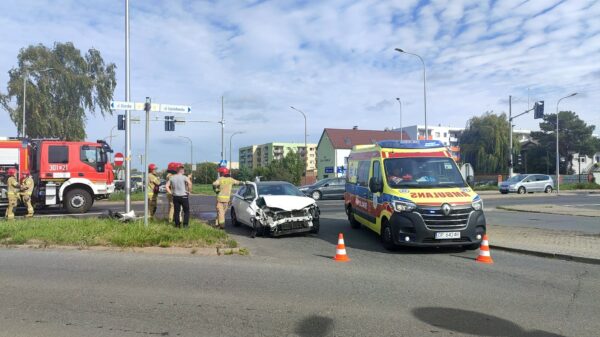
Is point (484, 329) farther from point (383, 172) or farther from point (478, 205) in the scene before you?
point (383, 172)

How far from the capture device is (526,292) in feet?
20.3

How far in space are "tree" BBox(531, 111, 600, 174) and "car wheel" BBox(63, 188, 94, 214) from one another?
252 feet

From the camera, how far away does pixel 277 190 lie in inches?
474

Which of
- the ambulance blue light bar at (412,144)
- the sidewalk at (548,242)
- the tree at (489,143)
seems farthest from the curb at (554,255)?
the tree at (489,143)

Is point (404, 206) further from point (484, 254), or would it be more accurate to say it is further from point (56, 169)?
point (56, 169)

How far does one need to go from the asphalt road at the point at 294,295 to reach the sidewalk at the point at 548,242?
51 cm

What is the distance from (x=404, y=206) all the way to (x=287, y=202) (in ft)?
10.4

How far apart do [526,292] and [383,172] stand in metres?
4.32

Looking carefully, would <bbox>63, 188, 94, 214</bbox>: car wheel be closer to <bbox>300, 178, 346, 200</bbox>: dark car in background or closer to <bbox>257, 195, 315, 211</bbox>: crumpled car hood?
<bbox>257, 195, 315, 211</bbox>: crumpled car hood

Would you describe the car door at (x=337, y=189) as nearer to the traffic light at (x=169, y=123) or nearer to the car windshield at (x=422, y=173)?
the traffic light at (x=169, y=123)

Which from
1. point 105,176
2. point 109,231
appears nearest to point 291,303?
point 109,231

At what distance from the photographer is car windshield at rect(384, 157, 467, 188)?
9.57 m

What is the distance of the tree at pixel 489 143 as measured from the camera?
64.6 m

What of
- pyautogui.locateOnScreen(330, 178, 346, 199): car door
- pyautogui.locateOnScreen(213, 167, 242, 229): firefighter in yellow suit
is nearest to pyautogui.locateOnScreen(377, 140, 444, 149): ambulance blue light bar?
pyautogui.locateOnScreen(213, 167, 242, 229): firefighter in yellow suit
